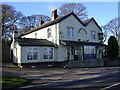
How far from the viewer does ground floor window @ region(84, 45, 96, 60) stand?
2585 centimetres

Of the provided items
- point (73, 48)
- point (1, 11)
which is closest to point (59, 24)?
point (73, 48)

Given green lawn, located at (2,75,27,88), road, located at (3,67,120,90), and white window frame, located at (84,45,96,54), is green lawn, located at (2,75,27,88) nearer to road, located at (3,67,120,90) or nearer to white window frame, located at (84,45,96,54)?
road, located at (3,67,120,90)

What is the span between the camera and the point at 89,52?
2678 cm

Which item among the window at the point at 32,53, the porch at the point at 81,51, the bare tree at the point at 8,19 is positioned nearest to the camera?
the window at the point at 32,53

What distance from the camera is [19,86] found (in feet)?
31.6

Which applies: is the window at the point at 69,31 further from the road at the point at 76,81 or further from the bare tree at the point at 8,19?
the bare tree at the point at 8,19

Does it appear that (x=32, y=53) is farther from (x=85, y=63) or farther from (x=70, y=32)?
(x=85, y=63)

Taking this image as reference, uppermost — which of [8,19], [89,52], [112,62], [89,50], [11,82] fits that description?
[8,19]

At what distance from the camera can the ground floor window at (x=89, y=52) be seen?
2585 centimetres

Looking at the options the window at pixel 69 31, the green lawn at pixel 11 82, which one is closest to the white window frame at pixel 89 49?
the window at pixel 69 31

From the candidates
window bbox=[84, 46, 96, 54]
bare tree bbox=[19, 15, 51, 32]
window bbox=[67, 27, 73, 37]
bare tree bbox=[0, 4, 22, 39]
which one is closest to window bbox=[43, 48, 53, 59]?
window bbox=[67, 27, 73, 37]

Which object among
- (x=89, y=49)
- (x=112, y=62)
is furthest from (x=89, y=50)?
(x=112, y=62)

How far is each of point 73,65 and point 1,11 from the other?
63.8 feet

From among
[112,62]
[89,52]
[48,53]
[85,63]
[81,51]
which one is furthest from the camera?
[112,62]
